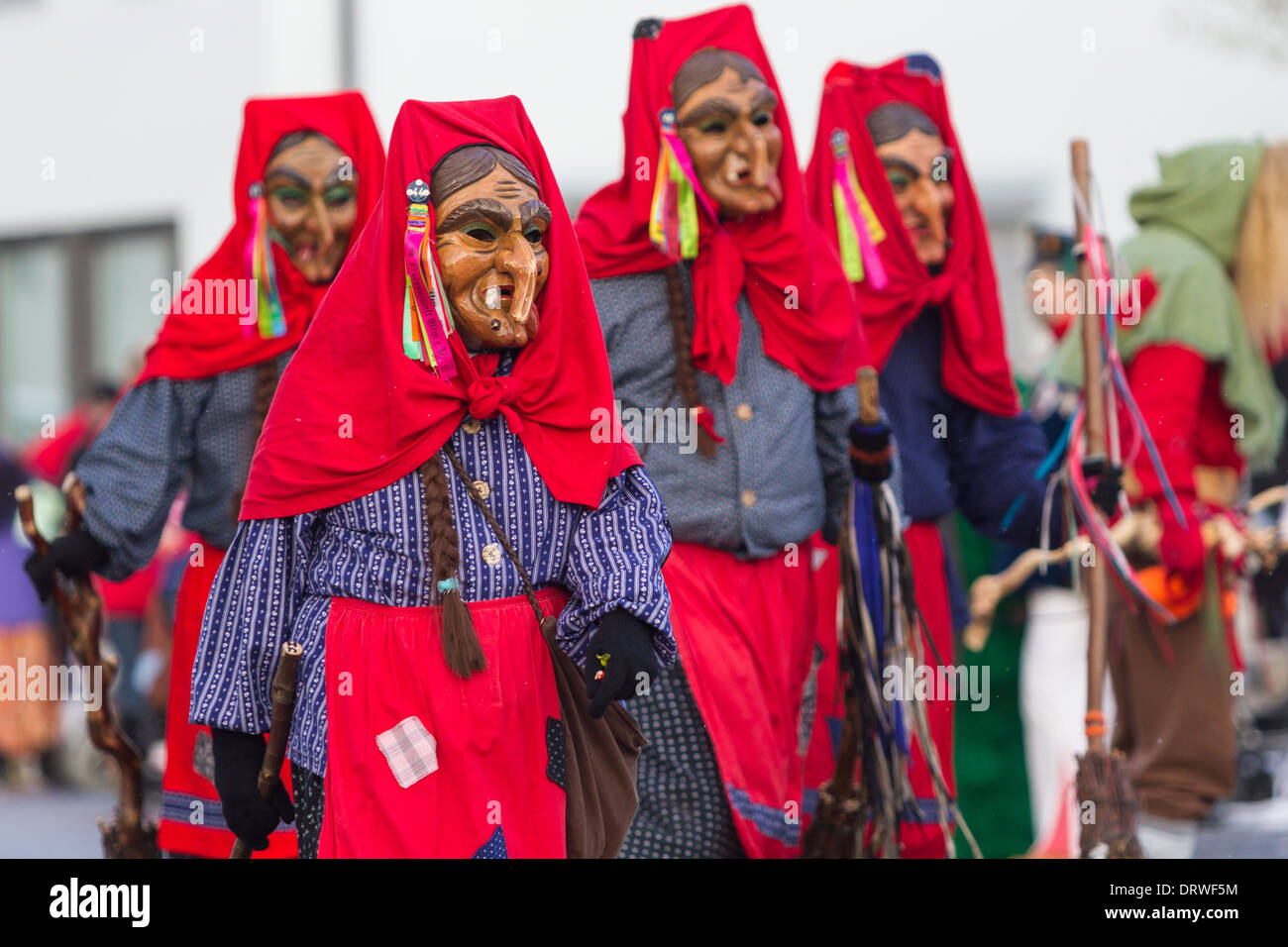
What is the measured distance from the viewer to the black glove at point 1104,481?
513 cm

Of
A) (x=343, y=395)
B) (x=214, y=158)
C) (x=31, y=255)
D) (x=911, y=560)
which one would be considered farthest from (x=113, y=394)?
(x=343, y=395)

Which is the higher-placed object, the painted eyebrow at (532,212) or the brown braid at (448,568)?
the painted eyebrow at (532,212)

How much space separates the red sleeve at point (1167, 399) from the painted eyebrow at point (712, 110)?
1.93 m

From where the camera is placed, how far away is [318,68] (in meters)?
7.47

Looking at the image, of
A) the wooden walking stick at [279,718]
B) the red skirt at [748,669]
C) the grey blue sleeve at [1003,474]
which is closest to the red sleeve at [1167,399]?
the grey blue sleeve at [1003,474]

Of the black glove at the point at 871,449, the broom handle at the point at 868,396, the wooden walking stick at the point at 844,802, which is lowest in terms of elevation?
the wooden walking stick at the point at 844,802

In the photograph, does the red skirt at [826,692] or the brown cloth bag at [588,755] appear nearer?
→ the brown cloth bag at [588,755]

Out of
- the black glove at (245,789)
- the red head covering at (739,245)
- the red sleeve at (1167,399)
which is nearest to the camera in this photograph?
the black glove at (245,789)

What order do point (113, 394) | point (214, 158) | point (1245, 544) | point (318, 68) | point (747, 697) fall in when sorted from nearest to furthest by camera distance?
point (747, 697) → point (1245, 544) → point (318, 68) → point (113, 394) → point (214, 158)

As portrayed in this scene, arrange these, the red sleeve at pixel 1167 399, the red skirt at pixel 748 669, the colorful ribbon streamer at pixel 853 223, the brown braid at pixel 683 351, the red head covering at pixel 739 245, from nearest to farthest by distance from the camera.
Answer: the red skirt at pixel 748 669
the brown braid at pixel 683 351
the red head covering at pixel 739 245
the colorful ribbon streamer at pixel 853 223
the red sleeve at pixel 1167 399

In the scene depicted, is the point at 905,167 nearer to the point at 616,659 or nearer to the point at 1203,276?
the point at 1203,276

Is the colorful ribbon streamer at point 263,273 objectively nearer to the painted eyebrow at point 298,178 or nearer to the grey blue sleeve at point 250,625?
the painted eyebrow at point 298,178
